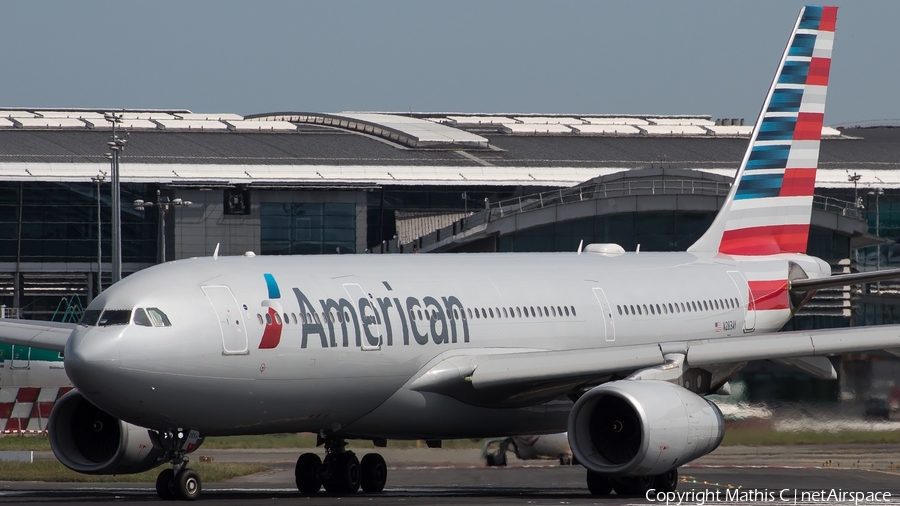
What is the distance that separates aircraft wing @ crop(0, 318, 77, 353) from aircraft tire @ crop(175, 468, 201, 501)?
5.38 metres

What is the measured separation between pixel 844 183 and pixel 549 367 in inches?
A: 1904

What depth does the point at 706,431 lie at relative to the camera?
21234mm

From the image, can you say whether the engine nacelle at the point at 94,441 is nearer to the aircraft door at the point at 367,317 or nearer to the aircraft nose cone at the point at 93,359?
the aircraft nose cone at the point at 93,359

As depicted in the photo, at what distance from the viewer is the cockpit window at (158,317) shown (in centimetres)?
1905

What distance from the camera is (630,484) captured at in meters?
22.4

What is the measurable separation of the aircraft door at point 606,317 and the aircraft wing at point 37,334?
1019 cm

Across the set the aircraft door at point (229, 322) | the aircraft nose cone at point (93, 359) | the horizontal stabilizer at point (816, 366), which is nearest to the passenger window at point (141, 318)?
the aircraft nose cone at point (93, 359)

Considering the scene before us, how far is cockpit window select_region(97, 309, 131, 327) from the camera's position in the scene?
1898 cm

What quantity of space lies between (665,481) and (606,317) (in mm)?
4928

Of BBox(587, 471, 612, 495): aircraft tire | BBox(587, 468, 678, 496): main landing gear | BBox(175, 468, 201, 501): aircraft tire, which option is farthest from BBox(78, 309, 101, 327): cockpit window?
BBox(587, 471, 612, 495): aircraft tire

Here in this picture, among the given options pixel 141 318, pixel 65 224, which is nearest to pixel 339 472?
pixel 141 318

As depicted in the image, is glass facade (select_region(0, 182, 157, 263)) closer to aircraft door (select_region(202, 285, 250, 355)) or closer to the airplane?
the airplane

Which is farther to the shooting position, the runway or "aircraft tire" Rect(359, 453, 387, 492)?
"aircraft tire" Rect(359, 453, 387, 492)

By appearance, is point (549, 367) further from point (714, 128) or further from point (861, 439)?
point (714, 128)
